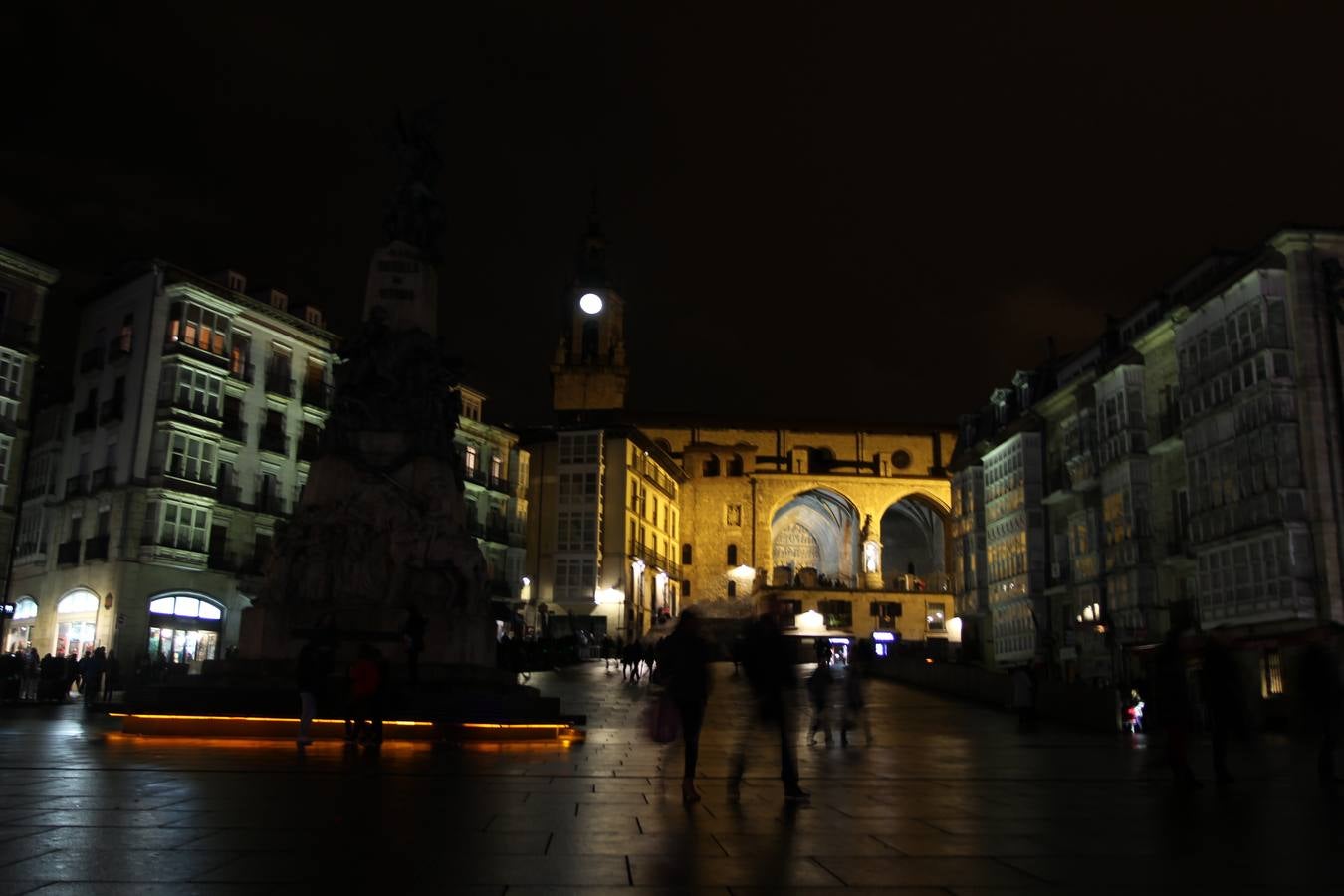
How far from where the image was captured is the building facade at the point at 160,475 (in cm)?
4553

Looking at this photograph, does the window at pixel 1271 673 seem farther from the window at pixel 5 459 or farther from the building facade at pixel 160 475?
Result: the window at pixel 5 459

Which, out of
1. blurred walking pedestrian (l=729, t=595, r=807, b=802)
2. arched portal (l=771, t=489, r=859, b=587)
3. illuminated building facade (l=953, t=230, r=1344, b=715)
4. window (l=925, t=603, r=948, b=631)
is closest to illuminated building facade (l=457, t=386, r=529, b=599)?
illuminated building facade (l=953, t=230, r=1344, b=715)

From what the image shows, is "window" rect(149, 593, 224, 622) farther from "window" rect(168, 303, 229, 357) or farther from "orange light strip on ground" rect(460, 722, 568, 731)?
"orange light strip on ground" rect(460, 722, 568, 731)

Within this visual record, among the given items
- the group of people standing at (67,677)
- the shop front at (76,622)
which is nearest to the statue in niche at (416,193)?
the group of people standing at (67,677)

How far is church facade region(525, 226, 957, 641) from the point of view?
7169 cm

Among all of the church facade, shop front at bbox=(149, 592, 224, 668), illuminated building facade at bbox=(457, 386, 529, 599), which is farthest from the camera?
the church facade

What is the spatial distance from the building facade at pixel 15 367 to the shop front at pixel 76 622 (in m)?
1.94

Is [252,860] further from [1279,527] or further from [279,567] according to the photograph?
[1279,527]

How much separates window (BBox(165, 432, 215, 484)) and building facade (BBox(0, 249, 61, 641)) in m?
5.10

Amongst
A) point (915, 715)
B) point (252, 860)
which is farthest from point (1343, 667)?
point (252, 860)

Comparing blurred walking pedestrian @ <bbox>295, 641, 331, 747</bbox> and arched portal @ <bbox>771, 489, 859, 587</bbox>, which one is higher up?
arched portal @ <bbox>771, 489, 859, 587</bbox>

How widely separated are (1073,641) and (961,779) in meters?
38.8

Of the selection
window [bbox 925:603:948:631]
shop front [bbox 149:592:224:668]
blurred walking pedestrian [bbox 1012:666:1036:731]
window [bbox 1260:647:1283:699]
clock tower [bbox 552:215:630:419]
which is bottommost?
blurred walking pedestrian [bbox 1012:666:1036:731]

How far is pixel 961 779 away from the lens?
12.9 meters
